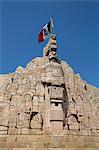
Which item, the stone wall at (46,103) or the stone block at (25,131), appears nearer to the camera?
the stone block at (25,131)

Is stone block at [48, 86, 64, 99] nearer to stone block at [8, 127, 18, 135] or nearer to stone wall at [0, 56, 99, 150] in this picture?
stone wall at [0, 56, 99, 150]

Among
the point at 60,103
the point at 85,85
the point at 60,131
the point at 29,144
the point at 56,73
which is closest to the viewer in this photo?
the point at 29,144

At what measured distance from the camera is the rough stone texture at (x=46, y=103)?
1352cm

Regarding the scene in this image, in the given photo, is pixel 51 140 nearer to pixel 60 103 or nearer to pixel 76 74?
pixel 60 103

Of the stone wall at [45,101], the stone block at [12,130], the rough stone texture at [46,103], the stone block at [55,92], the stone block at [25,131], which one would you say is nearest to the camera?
the stone block at [12,130]

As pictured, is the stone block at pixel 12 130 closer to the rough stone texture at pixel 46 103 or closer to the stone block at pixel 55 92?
the rough stone texture at pixel 46 103

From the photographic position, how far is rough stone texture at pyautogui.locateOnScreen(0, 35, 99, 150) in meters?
13.5

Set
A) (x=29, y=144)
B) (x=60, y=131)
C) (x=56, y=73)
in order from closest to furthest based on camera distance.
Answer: (x=29, y=144), (x=60, y=131), (x=56, y=73)

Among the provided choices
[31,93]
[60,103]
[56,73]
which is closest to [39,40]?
[56,73]

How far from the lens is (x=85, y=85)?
691 inches

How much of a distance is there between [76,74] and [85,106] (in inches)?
121

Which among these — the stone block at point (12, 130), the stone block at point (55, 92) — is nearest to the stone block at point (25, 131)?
the stone block at point (12, 130)

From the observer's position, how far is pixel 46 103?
14.7m

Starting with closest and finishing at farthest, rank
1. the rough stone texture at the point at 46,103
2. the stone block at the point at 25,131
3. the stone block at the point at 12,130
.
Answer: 1. the stone block at the point at 12,130
2. the stone block at the point at 25,131
3. the rough stone texture at the point at 46,103
